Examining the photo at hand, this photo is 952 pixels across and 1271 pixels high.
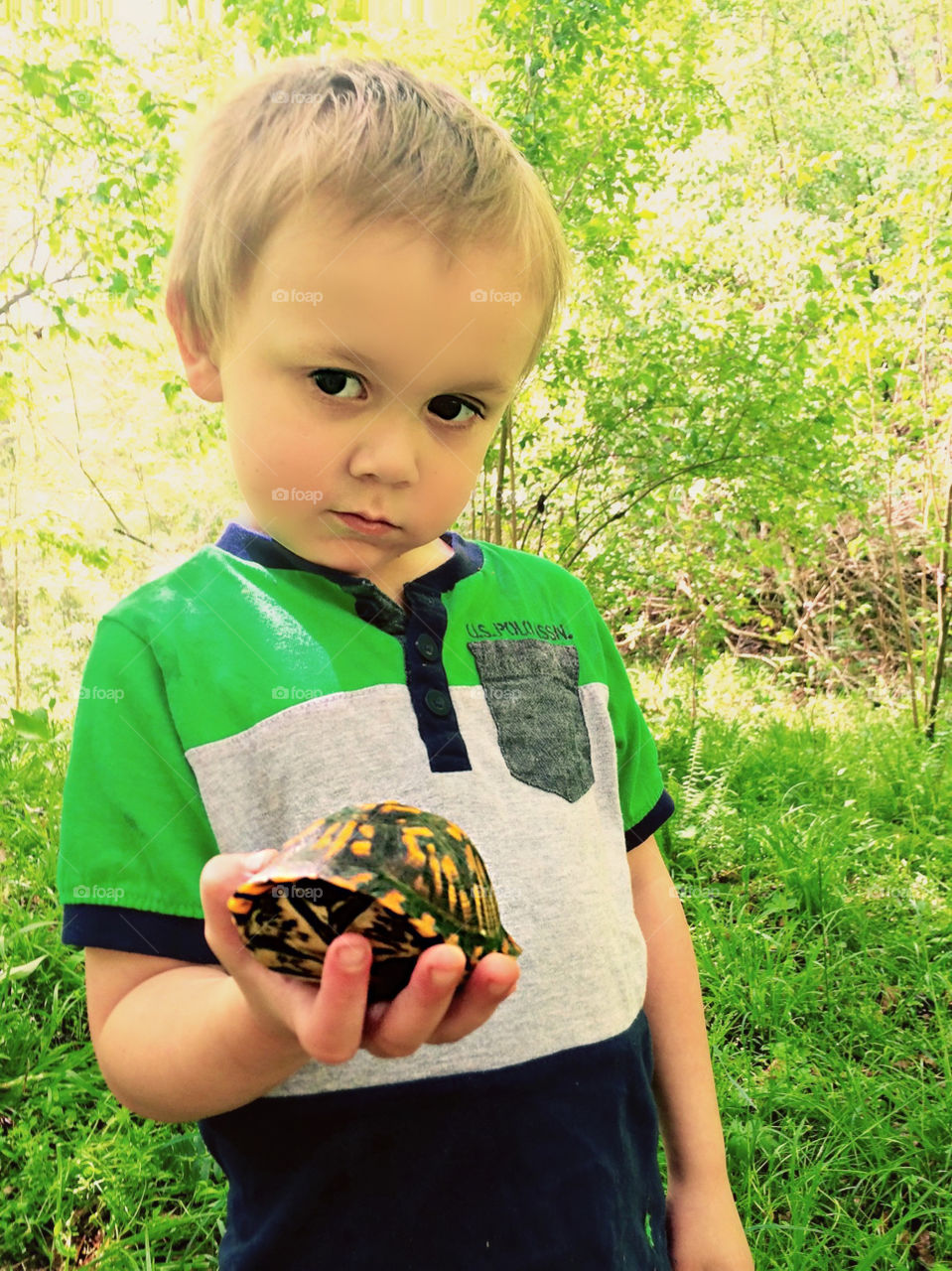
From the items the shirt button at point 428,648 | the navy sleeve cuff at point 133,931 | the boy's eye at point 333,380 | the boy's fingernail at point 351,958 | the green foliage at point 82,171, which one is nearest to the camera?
the boy's fingernail at point 351,958

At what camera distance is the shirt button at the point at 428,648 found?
3.71 ft

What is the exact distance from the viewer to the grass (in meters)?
1.93

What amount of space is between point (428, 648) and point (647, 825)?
0.46 m

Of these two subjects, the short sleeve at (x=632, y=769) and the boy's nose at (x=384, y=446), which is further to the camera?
the short sleeve at (x=632, y=769)

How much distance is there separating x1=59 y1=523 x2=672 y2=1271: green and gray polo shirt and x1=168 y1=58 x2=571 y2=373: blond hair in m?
0.33

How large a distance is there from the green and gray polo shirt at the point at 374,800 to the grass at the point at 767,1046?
3.70 feet

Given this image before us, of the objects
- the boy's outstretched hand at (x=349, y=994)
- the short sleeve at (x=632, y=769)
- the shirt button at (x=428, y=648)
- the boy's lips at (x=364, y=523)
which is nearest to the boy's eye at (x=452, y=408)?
the boy's lips at (x=364, y=523)

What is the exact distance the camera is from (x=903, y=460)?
21.1ft

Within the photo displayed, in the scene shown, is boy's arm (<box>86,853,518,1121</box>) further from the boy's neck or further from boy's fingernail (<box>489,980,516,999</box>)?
the boy's neck

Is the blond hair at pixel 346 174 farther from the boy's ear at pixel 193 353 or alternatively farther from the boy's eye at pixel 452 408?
the boy's eye at pixel 452 408

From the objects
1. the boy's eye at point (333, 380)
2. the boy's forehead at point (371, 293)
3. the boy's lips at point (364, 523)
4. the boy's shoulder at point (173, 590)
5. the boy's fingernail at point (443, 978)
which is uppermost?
Result: the boy's forehead at point (371, 293)

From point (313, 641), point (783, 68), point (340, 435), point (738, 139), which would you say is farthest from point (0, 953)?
point (783, 68)

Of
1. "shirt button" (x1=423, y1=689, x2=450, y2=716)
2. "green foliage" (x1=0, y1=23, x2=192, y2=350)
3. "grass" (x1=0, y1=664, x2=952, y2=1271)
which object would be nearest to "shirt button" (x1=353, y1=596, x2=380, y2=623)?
"shirt button" (x1=423, y1=689, x2=450, y2=716)

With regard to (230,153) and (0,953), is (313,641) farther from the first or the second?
(0,953)
